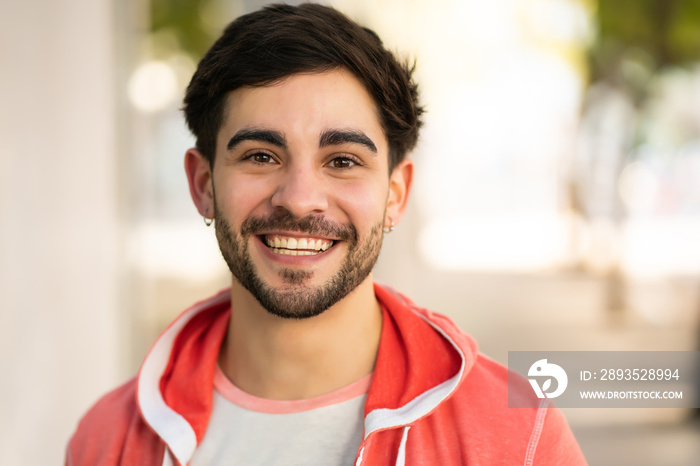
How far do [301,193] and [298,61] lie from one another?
0.32m

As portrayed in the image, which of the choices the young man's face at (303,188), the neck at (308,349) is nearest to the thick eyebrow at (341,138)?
the young man's face at (303,188)

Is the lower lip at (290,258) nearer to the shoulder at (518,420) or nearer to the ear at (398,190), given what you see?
the ear at (398,190)

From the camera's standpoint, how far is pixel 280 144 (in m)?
1.56

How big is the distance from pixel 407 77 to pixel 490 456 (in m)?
0.97

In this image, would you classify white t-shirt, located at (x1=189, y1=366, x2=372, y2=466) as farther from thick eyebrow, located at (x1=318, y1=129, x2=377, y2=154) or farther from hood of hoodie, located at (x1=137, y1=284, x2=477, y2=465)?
thick eyebrow, located at (x1=318, y1=129, x2=377, y2=154)

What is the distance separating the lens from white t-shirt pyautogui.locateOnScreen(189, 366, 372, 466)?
1542 millimetres

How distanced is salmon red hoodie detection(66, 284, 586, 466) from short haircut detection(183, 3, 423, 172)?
1.53 feet

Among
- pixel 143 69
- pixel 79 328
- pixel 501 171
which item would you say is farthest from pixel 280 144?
pixel 501 171

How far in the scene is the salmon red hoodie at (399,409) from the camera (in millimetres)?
1447

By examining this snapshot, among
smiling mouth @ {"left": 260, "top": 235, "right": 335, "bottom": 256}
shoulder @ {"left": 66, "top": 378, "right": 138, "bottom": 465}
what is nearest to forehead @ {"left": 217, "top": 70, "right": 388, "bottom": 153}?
smiling mouth @ {"left": 260, "top": 235, "right": 335, "bottom": 256}

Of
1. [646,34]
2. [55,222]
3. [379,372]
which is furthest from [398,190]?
[646,34]

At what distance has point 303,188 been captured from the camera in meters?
1.52

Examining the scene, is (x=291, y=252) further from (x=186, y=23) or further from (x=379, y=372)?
(x=186, y=23)

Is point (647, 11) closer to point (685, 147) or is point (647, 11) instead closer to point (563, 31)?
point (563, 31)
